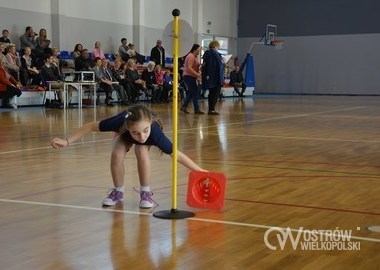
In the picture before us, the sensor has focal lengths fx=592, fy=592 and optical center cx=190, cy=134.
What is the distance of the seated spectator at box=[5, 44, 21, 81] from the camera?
15.4 meters

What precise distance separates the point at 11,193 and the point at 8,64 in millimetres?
11405

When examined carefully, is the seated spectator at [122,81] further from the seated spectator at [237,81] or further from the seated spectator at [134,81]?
the seated spectator at [237,81]

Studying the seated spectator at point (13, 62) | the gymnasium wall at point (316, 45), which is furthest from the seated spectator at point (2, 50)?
the gymnasium wall at point (316, 45)

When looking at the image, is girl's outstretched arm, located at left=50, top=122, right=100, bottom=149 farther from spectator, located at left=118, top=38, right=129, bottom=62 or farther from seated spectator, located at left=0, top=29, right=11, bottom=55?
spectator, located at left=118, top=38, right=129, bottom=62

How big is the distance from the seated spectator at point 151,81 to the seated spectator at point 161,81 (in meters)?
0.12

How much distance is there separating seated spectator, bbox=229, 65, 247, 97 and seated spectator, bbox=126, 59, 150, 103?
7202mm

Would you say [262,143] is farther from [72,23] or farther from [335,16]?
[335,16]

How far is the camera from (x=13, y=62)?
15.6 metres

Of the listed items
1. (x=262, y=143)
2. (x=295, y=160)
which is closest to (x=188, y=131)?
(x=262, y=143)

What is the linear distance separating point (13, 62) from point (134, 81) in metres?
4.18

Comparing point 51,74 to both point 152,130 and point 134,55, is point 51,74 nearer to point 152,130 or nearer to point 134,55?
point 134,55

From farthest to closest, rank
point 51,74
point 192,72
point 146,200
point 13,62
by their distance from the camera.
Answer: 1. point 51,74
2. point 13,62
3. point 192,72
4. point 146,200

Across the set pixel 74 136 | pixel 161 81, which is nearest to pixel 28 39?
pixel 161 81

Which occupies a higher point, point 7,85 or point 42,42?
point 42,42
